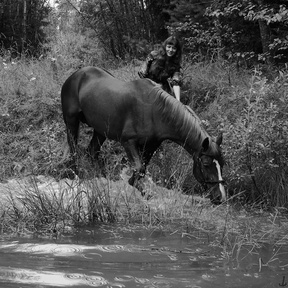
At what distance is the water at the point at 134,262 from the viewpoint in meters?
3.47

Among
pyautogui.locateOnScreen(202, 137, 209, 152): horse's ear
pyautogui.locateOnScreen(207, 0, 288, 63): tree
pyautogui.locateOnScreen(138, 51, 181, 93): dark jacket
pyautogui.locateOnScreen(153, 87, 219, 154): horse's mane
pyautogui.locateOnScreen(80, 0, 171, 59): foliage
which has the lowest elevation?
pyautogui.locateOnScreen(202, 137, 209, 152): horse's ear

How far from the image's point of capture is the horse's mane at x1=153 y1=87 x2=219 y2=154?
6.55 meters

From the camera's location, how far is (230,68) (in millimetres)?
10070

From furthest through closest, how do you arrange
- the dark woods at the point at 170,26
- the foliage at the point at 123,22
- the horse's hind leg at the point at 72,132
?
the foliage at the point at 123,22 < the dark woods at the point at 170,26 < the horse's hind leg at the point at 72,132

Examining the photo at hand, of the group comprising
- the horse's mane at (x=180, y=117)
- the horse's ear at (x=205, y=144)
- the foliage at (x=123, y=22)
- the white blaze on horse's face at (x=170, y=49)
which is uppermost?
the foliage at (x=123, y=22)

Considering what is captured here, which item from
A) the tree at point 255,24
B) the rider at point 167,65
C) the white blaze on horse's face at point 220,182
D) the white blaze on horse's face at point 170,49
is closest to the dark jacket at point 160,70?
the rider at point 167,65

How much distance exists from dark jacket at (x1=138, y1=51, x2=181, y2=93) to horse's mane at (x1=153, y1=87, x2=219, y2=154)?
2.52 ft

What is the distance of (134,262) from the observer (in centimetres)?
397

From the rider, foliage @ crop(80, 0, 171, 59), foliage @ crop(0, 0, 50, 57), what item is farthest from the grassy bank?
foliage @ crop(0, 0, 50, 57)

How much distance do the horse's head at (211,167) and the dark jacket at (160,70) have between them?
1.44 m

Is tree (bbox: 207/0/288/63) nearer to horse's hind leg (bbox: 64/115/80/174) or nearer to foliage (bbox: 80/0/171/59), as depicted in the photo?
foliage (bbox: 80/0/171/59)

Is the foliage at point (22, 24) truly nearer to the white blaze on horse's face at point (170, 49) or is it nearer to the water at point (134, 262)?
the white blaze on horse's face at point (170, 49)

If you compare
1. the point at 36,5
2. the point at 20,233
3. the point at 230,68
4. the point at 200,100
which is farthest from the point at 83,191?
the point at 36,5

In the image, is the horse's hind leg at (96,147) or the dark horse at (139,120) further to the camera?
the horse's hind leg at (96,147)
